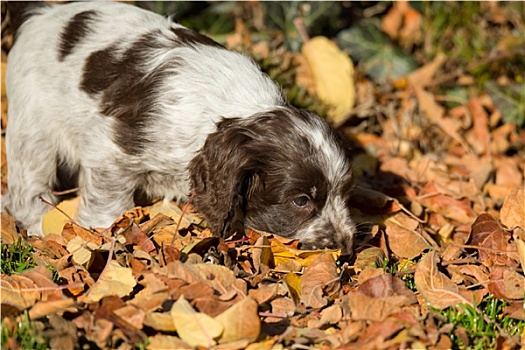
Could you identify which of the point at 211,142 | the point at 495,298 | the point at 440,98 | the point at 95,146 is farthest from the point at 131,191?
the point at 440,98

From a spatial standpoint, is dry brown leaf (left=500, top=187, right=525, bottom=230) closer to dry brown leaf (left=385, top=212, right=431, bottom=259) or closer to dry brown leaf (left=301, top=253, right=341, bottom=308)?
dry brown leaf (left=385, top=212, right=431, bottom=259)

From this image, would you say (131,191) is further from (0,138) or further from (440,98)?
(440,98)

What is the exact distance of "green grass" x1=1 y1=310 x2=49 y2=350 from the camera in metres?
3.37

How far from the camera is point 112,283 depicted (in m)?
3.86


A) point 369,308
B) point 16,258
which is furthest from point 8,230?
point 369,308

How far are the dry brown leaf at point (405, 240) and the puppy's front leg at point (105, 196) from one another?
166cm

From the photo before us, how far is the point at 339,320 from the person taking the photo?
12.3 ft

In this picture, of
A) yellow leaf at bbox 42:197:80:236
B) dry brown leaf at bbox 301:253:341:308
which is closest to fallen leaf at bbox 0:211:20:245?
yellow leaf at bbox 42:197:80:236

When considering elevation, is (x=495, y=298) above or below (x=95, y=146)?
below

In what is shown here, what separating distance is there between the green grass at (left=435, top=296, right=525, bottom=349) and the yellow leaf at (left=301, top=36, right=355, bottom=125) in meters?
3.15

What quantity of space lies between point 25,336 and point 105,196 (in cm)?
157

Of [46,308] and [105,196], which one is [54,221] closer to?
[105,196]

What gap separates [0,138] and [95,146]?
1.49 meters

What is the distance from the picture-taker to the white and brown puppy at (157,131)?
439 cm
